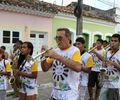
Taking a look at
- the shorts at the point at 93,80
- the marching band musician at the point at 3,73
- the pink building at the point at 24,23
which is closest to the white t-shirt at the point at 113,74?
the marching band musician at the point at 3,73

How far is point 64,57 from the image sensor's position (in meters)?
4.91

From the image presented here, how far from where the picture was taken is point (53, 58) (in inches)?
188

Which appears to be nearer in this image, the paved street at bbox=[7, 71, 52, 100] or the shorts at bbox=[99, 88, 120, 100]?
the shorts at bbox=[99, 88, 120, 100]

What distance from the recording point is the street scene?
514cm

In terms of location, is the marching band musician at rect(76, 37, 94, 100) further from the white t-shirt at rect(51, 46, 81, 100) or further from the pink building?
the pink building

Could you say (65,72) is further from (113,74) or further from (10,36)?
(10,36)

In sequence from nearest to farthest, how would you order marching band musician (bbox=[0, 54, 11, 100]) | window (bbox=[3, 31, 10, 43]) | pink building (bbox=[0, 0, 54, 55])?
marching band musician (bbox=[0, 54, 11, 100]) → pink building (bbox=[0, 0, 54, 55]) → window (bbox=[3, 31, 10, 43])

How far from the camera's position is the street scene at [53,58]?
16.9ft

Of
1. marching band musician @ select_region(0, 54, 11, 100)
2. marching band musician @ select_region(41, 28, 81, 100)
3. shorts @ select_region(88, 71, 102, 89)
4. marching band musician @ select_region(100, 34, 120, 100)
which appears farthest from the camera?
shorts @ select_region(88, 71, 102, 89)

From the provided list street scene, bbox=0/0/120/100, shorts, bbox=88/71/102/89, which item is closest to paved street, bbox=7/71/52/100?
street scene, bbox=0/0/120/100

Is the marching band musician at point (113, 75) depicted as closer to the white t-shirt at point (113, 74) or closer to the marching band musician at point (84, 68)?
the white t-shirt at point (113, 74)

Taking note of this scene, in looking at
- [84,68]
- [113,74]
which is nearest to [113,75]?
[113,74]

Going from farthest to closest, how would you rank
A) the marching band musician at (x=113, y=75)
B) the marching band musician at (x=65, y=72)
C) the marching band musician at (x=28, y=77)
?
1. the marching band musician at (x=113, y=75)
2. the marching band musician at (x=28, y=77)
3. the marching band musician at (x=65, y=72)

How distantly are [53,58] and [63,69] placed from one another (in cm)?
41
